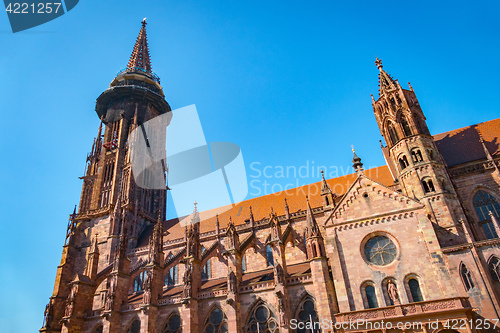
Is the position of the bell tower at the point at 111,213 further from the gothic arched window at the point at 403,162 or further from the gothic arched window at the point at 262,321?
the gothic arched window at the point at 403,162

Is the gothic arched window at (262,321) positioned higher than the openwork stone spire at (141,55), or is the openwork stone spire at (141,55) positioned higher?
the openwork stone spire at (141,55)

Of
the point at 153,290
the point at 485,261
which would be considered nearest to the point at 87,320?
the point at 153,290

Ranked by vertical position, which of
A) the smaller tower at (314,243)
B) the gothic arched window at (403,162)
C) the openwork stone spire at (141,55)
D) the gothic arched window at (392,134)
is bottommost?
the smaller tower at (314,243)

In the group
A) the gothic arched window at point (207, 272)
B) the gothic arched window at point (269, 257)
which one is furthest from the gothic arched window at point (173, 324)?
the gothic arched window at point (269, 257)

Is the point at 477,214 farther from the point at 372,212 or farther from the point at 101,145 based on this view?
the point at 101,145

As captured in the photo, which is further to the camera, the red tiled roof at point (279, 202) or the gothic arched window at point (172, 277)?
the red tiled roof at point (279, 202)

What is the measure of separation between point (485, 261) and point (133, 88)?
44.6m

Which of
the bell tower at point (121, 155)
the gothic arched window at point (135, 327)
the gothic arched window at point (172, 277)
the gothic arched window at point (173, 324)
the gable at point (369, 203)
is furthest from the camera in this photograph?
the bell tower at point (121, 155)

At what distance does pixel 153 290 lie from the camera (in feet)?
Answer: 85.9

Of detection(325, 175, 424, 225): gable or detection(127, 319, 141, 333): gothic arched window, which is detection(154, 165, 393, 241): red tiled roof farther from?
detection(127, 319, 141, 333): gothic arched window

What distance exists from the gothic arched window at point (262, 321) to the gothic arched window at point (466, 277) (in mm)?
11247

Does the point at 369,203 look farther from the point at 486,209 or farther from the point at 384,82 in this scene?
the point at 384,82

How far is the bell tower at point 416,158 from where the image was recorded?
21.7m

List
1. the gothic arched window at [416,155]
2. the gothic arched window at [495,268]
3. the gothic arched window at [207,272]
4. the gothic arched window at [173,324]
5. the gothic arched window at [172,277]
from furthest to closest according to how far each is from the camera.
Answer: the gothic arched window at [172,277] → the gothic arched window at [207,272] → the gothic arched window at [173,324] → the gothic arched window at [416,155] → the gothic arched window at [495,268]
